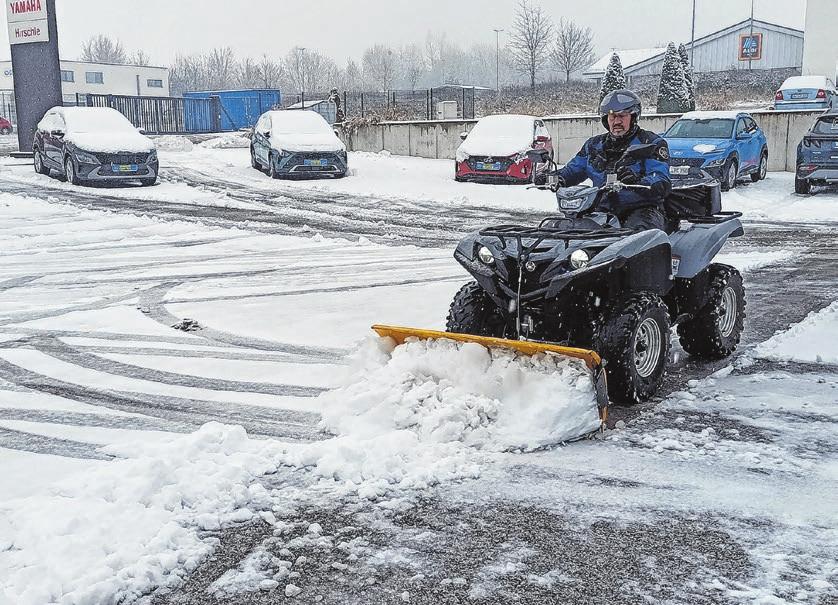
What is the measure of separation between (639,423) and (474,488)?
131cm

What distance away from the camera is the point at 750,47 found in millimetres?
64062

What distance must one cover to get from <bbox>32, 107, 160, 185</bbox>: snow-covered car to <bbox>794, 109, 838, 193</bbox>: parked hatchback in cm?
1319

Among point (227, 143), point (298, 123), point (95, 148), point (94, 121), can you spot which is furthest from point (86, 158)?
point (227, 143)

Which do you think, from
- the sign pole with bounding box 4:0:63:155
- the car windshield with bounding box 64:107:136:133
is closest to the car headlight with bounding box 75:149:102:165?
the car windshield with bounding box 64:107:136:133

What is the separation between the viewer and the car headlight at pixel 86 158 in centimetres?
1903

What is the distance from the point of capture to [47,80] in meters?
26.7

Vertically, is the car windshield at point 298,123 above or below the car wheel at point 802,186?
above

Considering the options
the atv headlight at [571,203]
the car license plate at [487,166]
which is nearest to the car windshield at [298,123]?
the car license plate at [487,166]

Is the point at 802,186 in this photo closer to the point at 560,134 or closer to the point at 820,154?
the point at 820,154

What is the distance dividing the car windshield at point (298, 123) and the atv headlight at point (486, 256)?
1672cm

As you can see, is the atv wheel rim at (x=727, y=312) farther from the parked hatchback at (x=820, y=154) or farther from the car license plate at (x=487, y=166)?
the car license plate at (x=487, y=166)

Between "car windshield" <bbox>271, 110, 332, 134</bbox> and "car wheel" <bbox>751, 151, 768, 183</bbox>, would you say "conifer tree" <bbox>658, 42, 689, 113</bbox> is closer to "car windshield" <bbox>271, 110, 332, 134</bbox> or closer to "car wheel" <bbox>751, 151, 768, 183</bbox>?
"car wheel" <bbox>751, 151, 768, 183</bbox>

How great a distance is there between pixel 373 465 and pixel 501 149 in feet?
53.3

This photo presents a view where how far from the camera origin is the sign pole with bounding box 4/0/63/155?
26.3m
